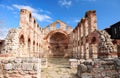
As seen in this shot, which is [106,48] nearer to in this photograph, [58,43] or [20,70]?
[20,70]

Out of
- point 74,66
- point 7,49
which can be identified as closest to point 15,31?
point 7,49

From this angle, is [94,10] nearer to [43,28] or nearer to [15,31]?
[15,31]

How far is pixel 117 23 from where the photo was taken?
20.4m

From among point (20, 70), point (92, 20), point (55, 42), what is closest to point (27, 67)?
point (20, 70)

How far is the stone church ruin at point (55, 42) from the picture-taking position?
7.72 metres

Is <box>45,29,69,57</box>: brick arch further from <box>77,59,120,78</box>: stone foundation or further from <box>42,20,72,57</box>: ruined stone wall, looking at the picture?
<box>77,59,120,78</box>: stone foundation

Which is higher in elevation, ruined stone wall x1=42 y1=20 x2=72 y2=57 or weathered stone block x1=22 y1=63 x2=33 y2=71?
ruined stone wall x1=42 y1=20 x2=72 y2=57

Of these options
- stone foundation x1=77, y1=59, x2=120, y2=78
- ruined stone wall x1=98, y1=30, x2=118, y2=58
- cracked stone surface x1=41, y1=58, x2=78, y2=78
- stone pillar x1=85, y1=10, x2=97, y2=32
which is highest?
stone pillar x1=85, y1=10, x2=97, y2=32

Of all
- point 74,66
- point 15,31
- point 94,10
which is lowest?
point 74,66

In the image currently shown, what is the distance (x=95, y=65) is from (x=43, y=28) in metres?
22.4

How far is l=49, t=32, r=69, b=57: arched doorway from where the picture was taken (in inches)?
1078

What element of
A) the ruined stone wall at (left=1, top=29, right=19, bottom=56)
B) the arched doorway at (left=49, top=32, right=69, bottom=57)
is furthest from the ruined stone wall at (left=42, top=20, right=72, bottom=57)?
the ruined stone wall at (left=1, top=29, right=19, bottom=56)

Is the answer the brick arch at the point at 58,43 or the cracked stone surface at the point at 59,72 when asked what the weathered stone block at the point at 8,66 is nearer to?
the cracked stone surface at the point at 59,72

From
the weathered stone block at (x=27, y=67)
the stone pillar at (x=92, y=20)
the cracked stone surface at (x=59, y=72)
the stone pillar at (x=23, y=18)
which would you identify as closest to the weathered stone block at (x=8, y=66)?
the weathered stone block at (x=27, y=67)
